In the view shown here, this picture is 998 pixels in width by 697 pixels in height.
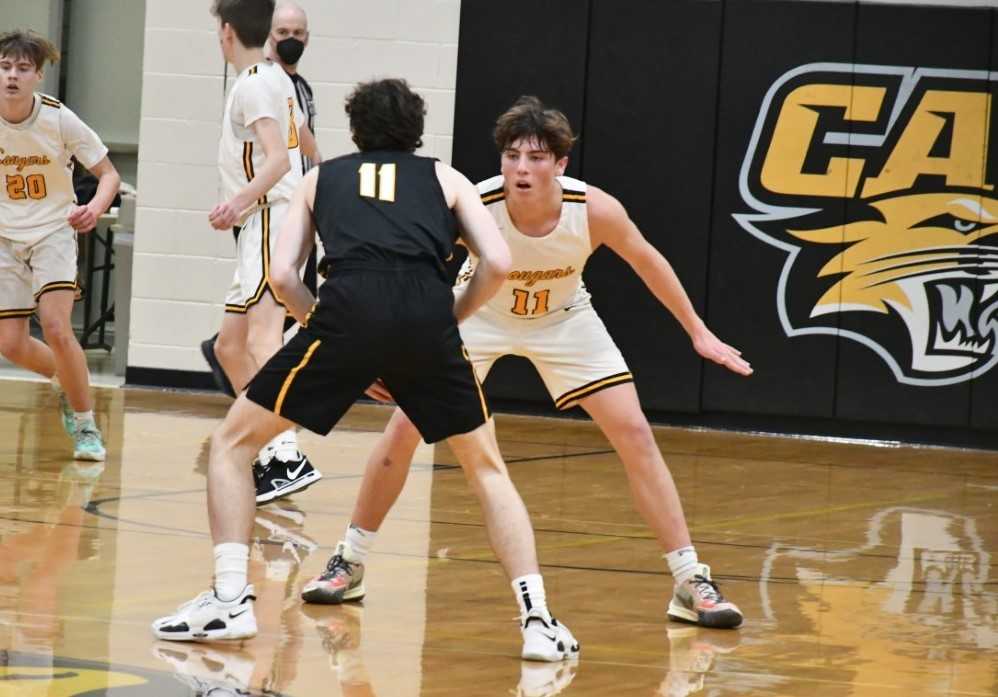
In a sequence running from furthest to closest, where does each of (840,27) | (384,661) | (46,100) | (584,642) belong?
1. (840,27)
2. (46,100)
3. (584,642)
4. (384,661)

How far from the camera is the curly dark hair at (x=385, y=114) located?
177 inches

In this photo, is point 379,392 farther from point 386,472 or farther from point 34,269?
point 34,269

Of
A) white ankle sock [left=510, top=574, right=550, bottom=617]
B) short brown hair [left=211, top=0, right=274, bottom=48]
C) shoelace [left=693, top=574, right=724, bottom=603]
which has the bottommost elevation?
shoelace [left=693, top=574, right=724, bottom=603]

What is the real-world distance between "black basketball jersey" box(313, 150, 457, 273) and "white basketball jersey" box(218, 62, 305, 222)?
8.30 feet

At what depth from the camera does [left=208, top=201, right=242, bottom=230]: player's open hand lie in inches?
259

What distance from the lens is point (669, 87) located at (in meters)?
11.2

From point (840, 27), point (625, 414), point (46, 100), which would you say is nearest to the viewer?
point (625, 414)

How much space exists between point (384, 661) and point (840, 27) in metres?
7.64

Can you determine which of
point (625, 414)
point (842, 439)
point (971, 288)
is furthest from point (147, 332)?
point (625, 414)

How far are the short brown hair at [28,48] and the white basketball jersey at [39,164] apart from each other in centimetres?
24

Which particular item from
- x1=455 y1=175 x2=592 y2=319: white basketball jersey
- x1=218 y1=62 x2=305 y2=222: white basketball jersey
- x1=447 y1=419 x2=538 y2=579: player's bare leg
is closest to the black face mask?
x1=218 y1=62 x2=305 y2=222: white basketball jersey

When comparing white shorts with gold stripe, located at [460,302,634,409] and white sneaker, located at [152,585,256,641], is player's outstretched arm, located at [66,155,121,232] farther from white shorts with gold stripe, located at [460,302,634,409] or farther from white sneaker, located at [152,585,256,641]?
white sneaker, located at [152,585,256,641]

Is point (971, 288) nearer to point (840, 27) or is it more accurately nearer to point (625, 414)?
point (840, 27)

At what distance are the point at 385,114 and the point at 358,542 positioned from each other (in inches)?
53.6
